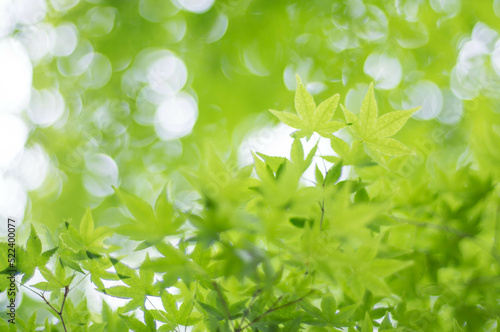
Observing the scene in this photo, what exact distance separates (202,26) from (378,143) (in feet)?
7.79

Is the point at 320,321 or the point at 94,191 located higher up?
the point at 320,321

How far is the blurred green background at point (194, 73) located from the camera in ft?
7.70

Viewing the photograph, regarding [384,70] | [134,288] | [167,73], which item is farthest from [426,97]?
[134,288]

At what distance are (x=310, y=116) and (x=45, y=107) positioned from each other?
9.57 feet

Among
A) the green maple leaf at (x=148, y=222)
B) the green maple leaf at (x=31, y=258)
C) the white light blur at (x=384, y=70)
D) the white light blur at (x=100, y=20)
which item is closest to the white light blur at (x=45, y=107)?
the white light blur at (x=100, y=20)

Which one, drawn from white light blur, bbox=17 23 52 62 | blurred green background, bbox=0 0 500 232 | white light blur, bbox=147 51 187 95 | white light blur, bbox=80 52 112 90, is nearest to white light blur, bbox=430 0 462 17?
blurred green background, bbox=0 0 500 232

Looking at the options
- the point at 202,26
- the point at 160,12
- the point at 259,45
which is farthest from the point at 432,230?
the point at 160,12

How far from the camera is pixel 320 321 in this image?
556 millimetres

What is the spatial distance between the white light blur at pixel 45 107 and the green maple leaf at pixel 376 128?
2855 millimetres

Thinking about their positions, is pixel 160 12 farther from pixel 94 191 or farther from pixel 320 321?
pixel 320 321

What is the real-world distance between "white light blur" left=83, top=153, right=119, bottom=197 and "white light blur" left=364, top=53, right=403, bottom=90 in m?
2.05

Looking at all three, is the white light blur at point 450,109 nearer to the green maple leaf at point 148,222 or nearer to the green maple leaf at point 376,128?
the green maple leaf at point 376,128

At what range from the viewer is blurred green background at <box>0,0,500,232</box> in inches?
92.4

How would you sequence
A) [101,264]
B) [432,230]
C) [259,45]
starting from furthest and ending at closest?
[259,45], [432,230], [101,264]
